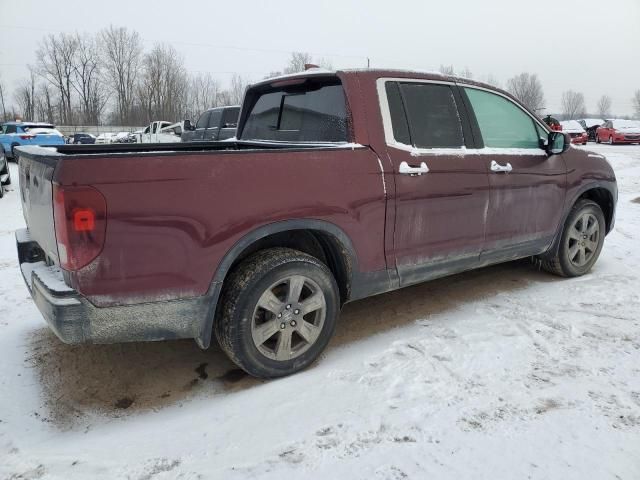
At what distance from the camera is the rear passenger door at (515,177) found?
12.7ft

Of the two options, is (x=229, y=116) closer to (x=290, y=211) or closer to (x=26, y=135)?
(x=26, y=135)

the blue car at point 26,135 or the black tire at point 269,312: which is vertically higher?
the blue car at point 26,135

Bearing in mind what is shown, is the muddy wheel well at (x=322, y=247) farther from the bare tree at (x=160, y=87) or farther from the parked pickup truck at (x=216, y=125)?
the bare tree at (x=160, y=87)

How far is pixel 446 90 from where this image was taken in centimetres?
374

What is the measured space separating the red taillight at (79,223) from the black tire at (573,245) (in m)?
4.08

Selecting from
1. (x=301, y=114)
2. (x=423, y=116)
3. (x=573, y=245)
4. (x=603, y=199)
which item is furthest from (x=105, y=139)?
(x=423, y=116)

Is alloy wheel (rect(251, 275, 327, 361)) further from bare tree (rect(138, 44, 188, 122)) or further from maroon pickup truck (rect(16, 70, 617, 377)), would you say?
bare tree (rect(138, 44, 188, 122))

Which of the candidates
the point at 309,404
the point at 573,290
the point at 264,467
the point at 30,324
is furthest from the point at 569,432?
the point at 30,324

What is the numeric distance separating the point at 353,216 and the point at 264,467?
152cm

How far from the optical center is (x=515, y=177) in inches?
157

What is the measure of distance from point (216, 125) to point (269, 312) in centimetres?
1365

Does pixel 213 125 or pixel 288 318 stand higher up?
pixel 213 125

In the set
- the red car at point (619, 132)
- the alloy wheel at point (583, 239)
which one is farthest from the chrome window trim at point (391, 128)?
the red car at point (619, 132)

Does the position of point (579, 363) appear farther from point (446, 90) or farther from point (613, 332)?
point (446, 90)
